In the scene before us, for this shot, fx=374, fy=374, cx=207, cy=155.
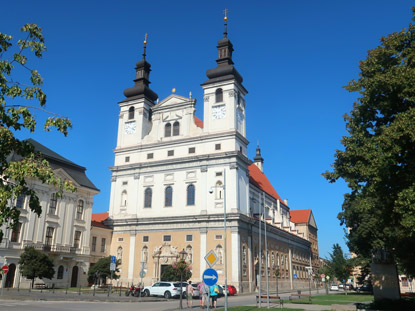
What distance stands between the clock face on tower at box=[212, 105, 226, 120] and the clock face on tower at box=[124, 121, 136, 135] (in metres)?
11.9

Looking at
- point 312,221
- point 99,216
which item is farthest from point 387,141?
point 312,221

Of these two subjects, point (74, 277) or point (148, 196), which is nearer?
point (74, 277)

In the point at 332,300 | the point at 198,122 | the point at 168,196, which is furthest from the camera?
the point at 198,122

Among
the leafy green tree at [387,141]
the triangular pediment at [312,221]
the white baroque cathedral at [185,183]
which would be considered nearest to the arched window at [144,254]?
the white baroque cathedral at [185,183]

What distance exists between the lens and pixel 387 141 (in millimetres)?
14641

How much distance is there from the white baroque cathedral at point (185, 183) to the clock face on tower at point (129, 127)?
0.18 feet

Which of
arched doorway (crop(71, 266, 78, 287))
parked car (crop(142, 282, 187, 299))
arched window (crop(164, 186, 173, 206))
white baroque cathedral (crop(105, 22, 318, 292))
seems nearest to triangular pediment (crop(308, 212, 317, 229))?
white baroque cathedral (crop(105, 22, 318, 292))

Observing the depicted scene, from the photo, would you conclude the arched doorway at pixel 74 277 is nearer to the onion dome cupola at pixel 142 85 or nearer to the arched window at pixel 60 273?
the arched window at pixel 60 273

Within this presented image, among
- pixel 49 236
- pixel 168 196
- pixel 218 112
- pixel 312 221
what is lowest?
pixel 49 236

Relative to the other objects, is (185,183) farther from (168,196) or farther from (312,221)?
(312,221)

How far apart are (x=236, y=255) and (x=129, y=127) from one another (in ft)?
76.0

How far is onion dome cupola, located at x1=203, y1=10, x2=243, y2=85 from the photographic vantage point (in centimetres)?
4709

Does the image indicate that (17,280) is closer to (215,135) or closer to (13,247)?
(13,247)

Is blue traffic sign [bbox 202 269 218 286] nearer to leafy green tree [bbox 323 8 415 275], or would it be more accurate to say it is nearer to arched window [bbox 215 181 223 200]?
leafy green tree [bbox 323 8 415 275]
